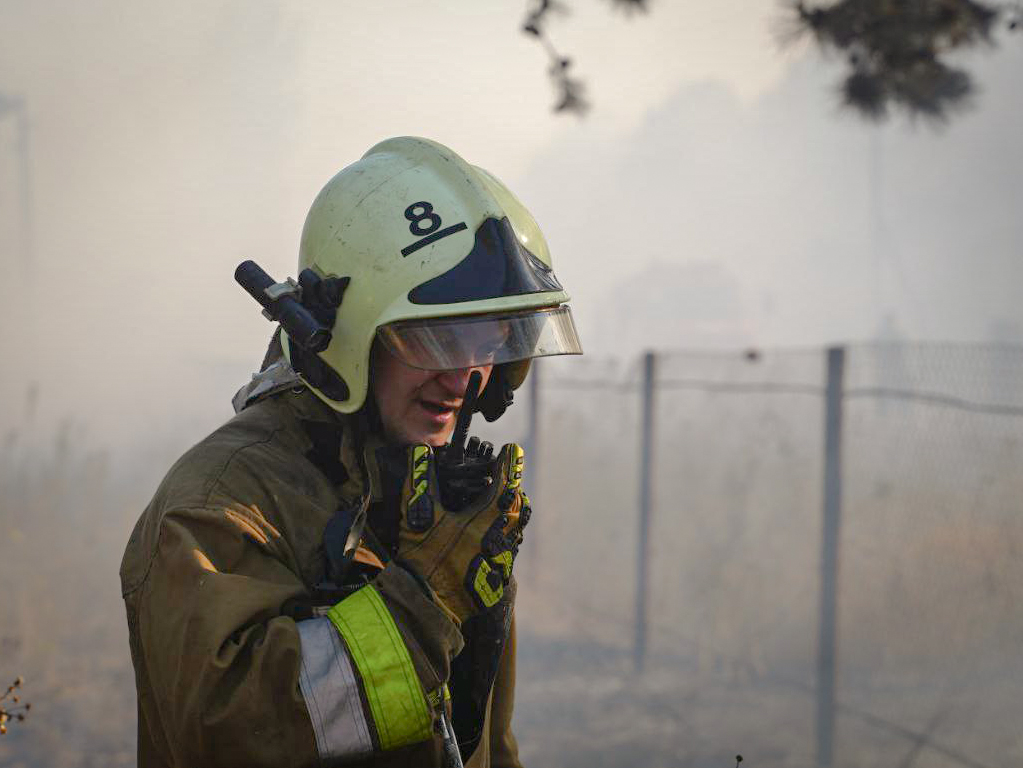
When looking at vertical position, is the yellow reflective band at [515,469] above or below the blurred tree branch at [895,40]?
below

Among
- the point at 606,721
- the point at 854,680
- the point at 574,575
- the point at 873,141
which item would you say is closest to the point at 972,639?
the point at 854,680

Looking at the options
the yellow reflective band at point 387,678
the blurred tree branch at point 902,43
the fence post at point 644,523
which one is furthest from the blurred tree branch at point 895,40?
the yellow reflective band at point 387,678

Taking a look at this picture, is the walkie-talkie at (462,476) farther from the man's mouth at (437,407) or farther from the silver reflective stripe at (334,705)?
the silver reflective stripe at (334,705)

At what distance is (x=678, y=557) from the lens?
834cm

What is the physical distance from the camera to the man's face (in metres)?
2.15

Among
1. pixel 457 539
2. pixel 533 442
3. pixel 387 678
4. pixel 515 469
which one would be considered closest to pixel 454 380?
pixel 515 469

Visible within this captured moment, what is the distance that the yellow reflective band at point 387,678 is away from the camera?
5.02 feet

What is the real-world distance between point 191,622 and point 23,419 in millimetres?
9182

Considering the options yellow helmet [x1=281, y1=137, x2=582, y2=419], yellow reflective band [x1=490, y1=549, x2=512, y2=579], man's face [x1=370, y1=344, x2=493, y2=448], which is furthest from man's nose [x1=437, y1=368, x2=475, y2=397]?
yellow reflective band [x1=490, y1=549, x2=512, y2=579]

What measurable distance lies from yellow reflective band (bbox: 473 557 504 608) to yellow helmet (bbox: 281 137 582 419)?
41cm

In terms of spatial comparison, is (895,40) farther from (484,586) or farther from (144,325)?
(144,325)

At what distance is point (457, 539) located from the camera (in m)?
1.77

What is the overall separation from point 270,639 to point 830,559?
4032 mm

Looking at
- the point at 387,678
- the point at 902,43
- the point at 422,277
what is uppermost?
the point at 902,43
